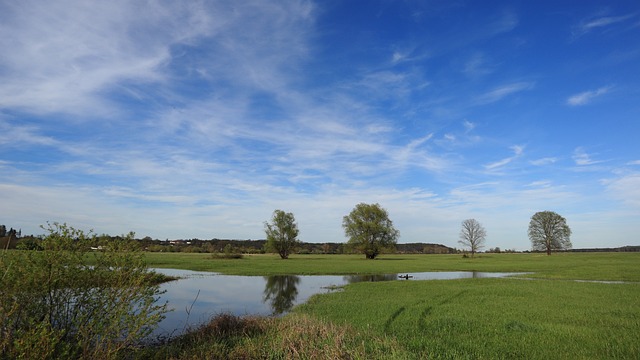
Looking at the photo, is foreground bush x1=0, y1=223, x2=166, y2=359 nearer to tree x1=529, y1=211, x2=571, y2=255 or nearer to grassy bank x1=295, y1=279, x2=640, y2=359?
grassy bank x1=295, y1=279, x2=640, y2=359

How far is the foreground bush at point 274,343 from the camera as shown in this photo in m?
10.6

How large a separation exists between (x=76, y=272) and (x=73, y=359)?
1904mm

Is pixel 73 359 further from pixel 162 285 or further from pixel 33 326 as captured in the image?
pixel 162 285

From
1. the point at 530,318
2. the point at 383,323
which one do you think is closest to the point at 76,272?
the point at 383,323

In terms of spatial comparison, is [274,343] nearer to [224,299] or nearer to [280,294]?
[224,299]

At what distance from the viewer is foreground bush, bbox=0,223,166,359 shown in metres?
7.69

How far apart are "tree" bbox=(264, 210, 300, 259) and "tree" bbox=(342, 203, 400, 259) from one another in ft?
45.1

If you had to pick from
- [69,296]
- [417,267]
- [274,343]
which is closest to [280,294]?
[274,343]

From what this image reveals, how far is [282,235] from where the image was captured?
9406cm

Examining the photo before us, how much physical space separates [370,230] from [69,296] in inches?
3475

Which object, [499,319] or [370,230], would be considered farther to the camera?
[370,230]

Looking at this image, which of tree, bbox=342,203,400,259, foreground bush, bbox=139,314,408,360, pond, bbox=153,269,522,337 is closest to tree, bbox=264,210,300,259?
tree, bbox=342,203,400,259

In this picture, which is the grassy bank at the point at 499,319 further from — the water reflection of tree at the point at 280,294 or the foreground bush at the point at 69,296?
the foreground bush at the point at 69,296

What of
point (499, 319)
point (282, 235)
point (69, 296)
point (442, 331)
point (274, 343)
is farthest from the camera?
point (282, 235)
